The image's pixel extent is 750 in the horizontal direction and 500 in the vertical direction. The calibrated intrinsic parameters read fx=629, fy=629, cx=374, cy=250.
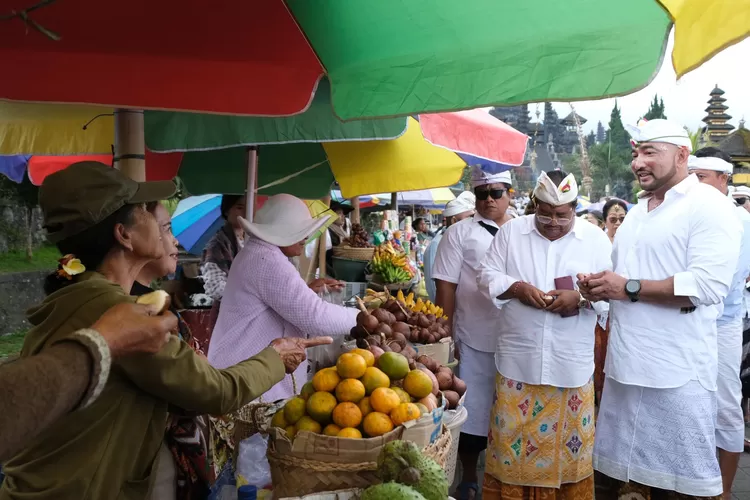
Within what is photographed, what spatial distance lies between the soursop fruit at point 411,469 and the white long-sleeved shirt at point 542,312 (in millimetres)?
1986

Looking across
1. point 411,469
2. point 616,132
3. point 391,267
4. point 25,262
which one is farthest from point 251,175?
point 616,132

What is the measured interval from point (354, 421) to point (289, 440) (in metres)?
0.23

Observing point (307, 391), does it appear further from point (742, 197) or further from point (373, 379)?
point (742, 197)

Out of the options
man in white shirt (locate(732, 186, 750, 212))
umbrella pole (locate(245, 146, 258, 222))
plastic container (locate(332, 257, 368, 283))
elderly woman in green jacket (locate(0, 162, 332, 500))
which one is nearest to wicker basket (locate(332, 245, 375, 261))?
plastic container (locate(332, 257, 368, 283))

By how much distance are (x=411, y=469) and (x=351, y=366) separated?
0.58 meters

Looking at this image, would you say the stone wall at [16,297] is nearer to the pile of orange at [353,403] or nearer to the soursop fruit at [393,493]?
the pile of orange at [353,403]

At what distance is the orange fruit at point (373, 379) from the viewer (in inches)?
88.4

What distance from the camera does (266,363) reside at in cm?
204

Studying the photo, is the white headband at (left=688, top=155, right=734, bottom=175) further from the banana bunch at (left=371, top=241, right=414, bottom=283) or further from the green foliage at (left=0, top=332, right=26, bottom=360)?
the green foliage at (left=0, top=332, right=26, bottom=360)

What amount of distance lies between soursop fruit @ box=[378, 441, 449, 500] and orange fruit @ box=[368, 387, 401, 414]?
0.77ft

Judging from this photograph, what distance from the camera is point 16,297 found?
1296 centimetres

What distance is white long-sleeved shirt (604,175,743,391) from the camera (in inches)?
125

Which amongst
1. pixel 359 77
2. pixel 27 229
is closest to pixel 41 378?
pixel 359 77

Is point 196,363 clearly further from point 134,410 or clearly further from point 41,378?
point 41,378
